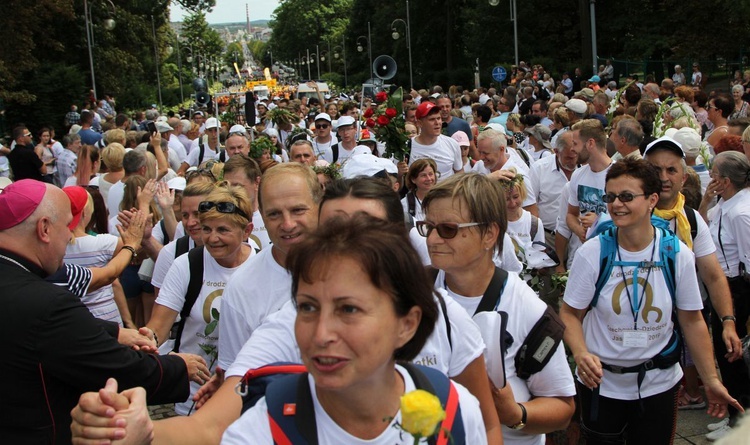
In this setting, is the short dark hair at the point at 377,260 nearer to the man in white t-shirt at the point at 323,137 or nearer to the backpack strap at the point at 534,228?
the backpack strap at the point at 534,228

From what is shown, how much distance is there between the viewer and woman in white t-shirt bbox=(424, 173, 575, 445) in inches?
125

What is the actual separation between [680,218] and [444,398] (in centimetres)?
358

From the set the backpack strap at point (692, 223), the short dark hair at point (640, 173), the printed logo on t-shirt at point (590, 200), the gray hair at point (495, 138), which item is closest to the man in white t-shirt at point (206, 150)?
the gray hair at point (495, 138)

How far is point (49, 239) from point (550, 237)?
557cm

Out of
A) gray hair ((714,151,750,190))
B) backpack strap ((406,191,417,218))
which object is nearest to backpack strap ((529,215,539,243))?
backpack strap ((406,191,417,218))

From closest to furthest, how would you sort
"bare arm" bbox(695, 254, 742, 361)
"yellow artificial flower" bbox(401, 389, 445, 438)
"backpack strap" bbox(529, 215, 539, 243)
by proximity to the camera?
"yellow artificial flower" bbox(401, 389, 445, 438) < "bare arm" bbox(695, 254, 742, 361) < "backpack strap" bbox(529, 215, 539, 243)

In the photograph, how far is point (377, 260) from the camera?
79.3 inches

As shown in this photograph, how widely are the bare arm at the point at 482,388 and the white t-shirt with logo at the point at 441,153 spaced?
6.33 meters

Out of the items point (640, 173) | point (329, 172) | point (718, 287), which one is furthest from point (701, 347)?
point (329, 172)

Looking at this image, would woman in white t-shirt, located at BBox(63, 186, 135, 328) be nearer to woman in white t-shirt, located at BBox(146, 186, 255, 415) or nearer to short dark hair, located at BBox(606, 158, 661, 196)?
woman in white t-shirt, located at BBox(146, 186, 255, 415)

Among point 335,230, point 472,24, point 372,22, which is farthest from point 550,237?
point 372,22

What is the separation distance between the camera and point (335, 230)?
2.10 meters

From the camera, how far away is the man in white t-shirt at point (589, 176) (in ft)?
22.4

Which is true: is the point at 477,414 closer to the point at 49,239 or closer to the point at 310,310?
the point at 310,310
